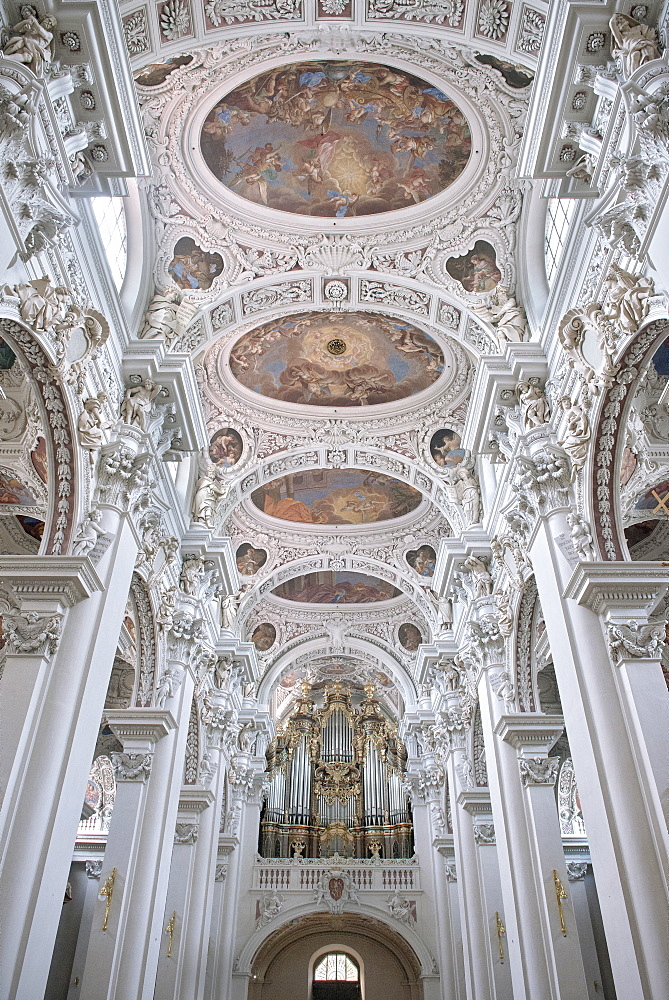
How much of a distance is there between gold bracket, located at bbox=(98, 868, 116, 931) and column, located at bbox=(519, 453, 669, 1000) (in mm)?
7413

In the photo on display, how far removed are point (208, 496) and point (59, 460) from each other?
6.95 metres

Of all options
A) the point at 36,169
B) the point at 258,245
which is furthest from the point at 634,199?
the point at 258,245

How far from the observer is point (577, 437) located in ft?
36.2

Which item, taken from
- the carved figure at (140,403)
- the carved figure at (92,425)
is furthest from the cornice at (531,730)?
the carved figure at (92,425)

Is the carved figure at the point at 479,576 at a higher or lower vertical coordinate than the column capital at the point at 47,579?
higher

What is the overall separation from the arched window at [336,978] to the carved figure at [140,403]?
21326 millimetres

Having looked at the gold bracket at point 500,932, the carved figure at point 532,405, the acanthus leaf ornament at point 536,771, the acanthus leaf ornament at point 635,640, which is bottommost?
the gold bracket at point 500,932

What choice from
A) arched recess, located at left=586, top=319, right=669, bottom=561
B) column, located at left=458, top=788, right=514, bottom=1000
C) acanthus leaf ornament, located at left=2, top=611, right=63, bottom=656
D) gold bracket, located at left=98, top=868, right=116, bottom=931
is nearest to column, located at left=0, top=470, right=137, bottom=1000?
acanthus leaf ornament, located at left=2, top=611, right=63, bottom=656

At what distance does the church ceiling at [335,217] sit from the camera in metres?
11.5

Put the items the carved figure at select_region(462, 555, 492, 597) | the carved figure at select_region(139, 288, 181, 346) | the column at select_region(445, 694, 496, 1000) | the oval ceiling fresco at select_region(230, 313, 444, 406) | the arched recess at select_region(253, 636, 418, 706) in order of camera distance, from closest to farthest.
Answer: the carved figure at select_region(139, 288, 181, 346), the column at select_region(445, 694, 496, 1000), the carved figure at select_region(462, 555, 492, 597), the oval ceiling fresco at select_region(230, 313, 444, 406), the arched recess at select_region(253, 636, 418, 706)

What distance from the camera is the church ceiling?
454 inches

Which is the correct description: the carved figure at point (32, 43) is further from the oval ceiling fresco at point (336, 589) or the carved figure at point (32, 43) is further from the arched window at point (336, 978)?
the arched window at point (336, 978)

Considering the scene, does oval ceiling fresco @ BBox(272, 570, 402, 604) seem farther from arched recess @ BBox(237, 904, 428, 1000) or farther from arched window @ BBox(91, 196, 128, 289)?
arched window @ BBox(91, 196, 128, 289)

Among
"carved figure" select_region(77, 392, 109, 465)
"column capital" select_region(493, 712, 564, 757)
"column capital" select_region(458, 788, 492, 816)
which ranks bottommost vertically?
"column capital" select_region(493, 712, 564, 757)
